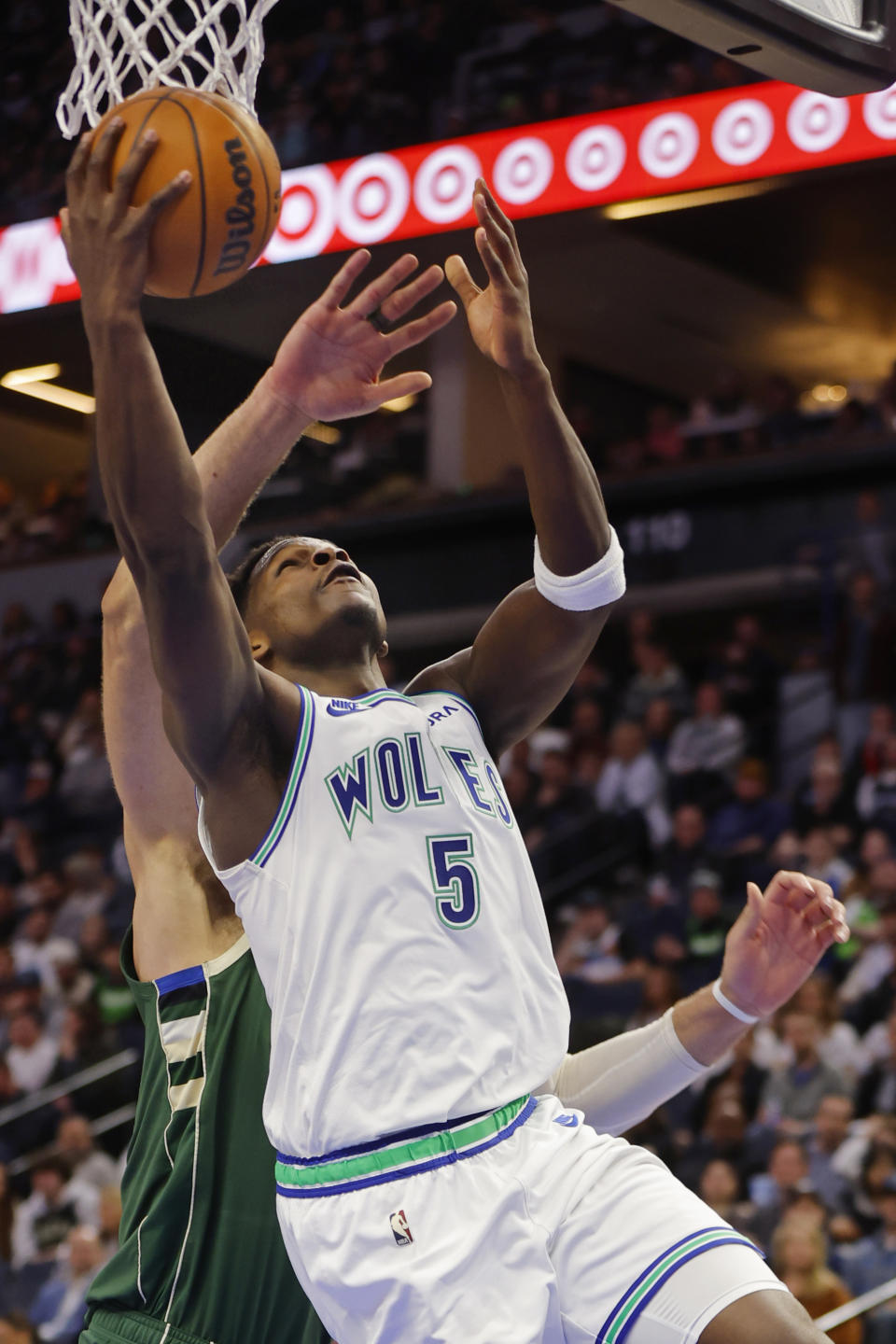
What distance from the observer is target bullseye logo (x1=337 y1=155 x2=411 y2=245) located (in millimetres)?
11133

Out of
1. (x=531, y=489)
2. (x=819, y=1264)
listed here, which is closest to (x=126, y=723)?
(x=531, y=489)

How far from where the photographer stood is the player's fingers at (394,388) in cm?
323

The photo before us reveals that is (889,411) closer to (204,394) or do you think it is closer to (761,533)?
(761,533)

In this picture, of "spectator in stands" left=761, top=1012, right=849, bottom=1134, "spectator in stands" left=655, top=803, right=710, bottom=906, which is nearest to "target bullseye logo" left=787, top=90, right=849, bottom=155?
"spectator in stands" left=655, top=803, right=710, bottom=906

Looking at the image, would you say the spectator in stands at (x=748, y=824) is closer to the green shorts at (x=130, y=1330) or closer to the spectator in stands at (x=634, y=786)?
the spectator in stands at (x=634, y=786)

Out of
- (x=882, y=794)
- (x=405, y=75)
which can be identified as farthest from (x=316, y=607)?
(x=405, y=75)

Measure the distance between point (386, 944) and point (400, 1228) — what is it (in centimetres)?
41

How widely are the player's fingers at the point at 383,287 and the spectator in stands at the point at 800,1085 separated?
5.33m

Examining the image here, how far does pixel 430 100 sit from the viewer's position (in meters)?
13.4

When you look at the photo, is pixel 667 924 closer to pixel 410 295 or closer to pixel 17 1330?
pixel 17 1330

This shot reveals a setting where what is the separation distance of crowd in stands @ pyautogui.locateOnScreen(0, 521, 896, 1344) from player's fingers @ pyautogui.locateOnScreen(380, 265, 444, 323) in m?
4.40

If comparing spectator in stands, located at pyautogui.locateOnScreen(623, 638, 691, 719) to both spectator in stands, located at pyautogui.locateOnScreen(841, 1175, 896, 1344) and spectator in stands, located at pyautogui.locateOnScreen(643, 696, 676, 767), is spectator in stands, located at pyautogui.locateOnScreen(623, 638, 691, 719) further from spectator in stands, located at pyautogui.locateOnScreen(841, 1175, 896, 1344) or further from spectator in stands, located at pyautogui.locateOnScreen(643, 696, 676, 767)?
spectator in stands, located at pyautogui.locateOnScreen(841, 1175, 896, 1344)

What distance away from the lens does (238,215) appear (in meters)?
2.79

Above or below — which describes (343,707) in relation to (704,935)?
above
